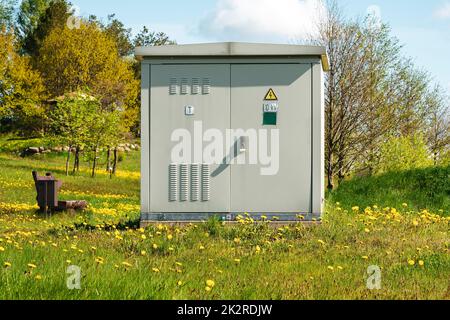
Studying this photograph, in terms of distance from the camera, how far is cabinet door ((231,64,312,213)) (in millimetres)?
10367

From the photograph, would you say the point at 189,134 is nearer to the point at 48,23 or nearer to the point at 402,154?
the point at 402,154

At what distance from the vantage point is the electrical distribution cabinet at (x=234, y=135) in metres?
10.4

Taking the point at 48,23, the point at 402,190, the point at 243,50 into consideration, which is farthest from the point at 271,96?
the point at 48,23

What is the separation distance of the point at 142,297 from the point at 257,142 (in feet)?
17.5

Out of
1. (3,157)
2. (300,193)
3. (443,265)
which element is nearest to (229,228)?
(300,193)

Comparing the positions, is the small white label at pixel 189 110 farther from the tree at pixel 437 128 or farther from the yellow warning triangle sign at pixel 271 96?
the tree at pixel 437 128

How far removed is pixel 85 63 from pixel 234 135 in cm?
3426

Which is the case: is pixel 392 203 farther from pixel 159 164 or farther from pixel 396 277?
pixel 396 277

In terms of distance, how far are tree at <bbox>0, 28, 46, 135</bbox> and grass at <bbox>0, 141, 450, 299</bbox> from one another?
3307cm

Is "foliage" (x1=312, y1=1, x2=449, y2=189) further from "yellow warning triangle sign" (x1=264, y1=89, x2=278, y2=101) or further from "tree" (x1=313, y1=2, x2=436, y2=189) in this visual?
"yellow warning triangle sign" (x1=264, y1=89, x2=278, y2=101)

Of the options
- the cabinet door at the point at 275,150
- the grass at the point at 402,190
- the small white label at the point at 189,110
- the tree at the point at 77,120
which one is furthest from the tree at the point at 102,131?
the cabinet door at the point at 275,150

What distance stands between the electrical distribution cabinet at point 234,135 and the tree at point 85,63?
102 ft

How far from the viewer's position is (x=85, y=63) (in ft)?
141
